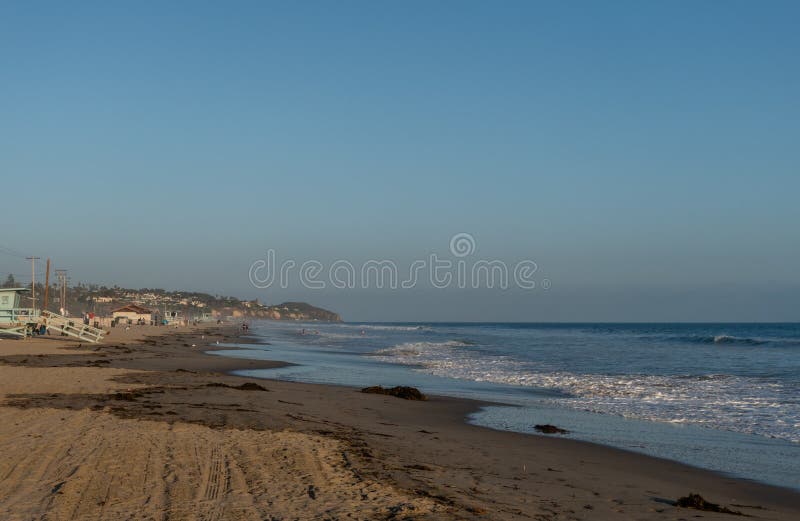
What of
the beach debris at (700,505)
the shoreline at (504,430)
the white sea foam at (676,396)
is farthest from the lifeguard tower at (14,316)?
the beach debris at (700,505)

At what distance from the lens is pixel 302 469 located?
8055mm

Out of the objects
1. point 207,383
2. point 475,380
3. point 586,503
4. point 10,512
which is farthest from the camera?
point 475,380

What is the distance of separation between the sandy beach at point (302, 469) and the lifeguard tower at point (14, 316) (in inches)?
1021

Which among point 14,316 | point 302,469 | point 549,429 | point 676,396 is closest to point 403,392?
point 549,429

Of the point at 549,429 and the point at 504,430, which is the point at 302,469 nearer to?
the point at 504,430

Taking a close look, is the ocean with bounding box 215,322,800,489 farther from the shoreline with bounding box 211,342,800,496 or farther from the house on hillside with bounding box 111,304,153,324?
the house on hillside with bounding box 111,304,153,324

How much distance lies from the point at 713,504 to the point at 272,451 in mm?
5517

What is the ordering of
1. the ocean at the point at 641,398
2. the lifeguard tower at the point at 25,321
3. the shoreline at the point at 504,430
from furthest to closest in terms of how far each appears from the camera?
the lifeguard tower at the point at 25,321
the ocean at the point at 641,398
the shoreline at the point at 504,430

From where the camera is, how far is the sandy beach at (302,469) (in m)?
6.46

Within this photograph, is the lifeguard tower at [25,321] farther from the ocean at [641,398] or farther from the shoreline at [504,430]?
the shoreline at [504,430]

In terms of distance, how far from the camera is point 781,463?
1027 centimetres

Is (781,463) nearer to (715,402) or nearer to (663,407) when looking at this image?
(663,407)

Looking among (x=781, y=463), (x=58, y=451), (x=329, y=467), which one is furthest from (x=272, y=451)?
(x=781, y=463)

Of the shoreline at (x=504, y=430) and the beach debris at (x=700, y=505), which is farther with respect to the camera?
the shoreline at (x=504, y=430)
